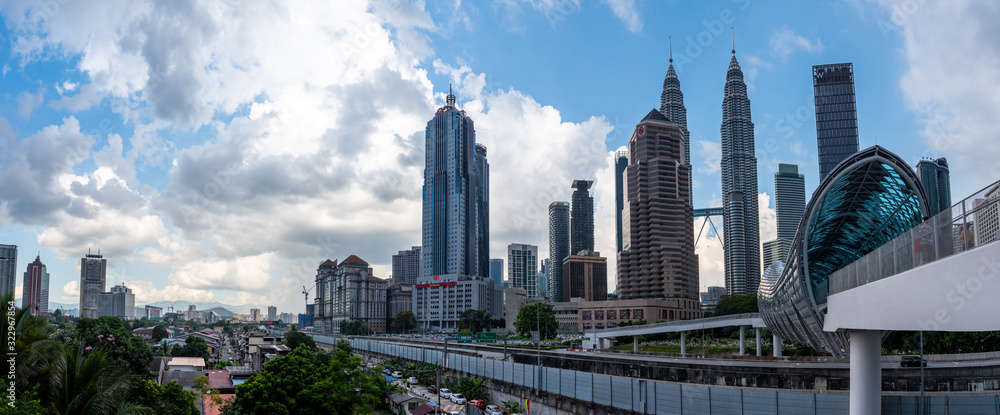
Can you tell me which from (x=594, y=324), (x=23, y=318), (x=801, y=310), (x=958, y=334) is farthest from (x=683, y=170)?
(x=23, y=318)

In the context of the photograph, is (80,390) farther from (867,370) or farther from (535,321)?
(535,321)

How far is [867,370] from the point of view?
21.8m

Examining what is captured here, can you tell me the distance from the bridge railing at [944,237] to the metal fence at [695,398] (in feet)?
41.4

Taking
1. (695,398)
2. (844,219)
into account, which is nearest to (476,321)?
(695,398)

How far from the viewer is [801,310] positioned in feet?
82.9

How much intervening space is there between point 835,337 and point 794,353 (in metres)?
47.3

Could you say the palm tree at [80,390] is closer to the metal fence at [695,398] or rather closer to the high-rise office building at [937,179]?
the metal fence at [695,398]

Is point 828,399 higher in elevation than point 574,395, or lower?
higher

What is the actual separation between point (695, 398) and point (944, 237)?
69.0 feet

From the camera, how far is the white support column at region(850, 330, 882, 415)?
21.8 meters

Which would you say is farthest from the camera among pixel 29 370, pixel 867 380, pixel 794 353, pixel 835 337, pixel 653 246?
pixel 653 246

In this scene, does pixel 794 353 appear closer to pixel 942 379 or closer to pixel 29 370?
pixel 942 379

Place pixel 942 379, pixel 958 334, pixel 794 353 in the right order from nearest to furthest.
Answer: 1. pixel 942 379
2. pixel 958 334
3. pixel 794 353

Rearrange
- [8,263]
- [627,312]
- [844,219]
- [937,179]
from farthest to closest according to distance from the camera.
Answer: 1. [937,179]
2. [627,312]
3. [8,263]
4. [844,219]
